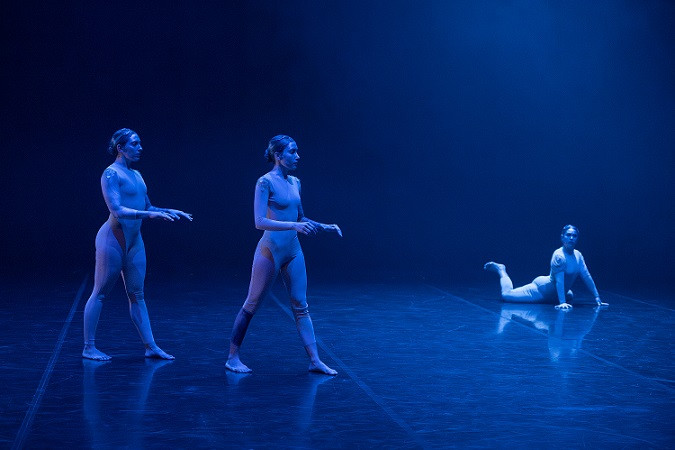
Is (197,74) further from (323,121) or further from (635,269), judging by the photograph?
(635,269)

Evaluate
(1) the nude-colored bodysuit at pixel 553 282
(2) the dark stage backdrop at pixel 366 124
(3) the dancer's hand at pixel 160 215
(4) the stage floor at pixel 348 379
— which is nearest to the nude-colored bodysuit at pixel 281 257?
(4) the stage floor at pixel 348 379

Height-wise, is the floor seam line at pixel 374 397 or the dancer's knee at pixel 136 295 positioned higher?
the dancer's knee at pixel 136 295

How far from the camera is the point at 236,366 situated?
5.43 metres

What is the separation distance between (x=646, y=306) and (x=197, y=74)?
20.8 ft

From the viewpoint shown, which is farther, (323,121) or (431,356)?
(323,121)

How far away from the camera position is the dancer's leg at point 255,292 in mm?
5312

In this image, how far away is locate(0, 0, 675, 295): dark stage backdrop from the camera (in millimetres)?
12062

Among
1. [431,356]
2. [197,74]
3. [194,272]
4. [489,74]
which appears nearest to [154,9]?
[197,74]

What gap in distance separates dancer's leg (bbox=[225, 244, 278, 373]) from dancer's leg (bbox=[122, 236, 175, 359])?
20.2 inches

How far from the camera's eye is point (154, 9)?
1202 centimetres

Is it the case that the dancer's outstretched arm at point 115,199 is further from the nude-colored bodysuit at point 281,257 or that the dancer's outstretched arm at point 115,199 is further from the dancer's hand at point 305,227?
the dancer's hand at point 305,227

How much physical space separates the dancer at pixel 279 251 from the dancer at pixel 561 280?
382 centimetres

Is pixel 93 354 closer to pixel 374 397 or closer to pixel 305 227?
pixel 305 227

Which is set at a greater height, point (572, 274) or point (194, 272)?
point (572, 274)
